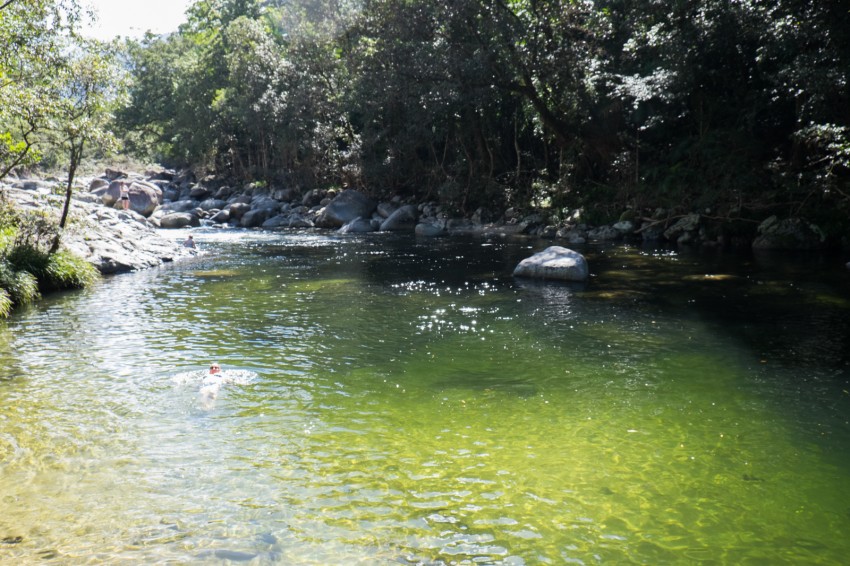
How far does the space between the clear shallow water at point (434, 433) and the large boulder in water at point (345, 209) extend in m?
21.5

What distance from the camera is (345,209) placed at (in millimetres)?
34812

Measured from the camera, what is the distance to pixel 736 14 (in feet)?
62.4

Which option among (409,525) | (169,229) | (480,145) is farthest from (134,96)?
(409,525)

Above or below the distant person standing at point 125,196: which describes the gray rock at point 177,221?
below

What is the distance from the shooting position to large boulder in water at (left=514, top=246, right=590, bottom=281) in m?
15.9

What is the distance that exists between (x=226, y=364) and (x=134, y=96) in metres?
61.4

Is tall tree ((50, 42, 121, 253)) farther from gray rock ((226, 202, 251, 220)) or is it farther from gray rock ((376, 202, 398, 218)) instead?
gray rock ((226, 202, 251, 220))

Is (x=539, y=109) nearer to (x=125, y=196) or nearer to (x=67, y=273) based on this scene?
(x=67, y=273)

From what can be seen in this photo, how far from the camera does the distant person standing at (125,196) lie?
111 feet

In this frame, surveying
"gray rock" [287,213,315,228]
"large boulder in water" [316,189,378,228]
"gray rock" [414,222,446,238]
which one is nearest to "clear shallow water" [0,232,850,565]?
"gray rock" [414,222,446,238]

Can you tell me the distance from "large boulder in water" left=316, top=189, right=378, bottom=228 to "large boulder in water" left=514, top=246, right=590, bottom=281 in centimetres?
1894

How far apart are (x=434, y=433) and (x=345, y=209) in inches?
1144

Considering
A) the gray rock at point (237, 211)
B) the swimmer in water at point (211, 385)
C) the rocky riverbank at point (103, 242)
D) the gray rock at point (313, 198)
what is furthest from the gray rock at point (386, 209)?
the swimmer in water at point (211, 385)

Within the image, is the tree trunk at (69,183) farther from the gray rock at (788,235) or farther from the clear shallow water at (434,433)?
the gray rock at (788,235)
